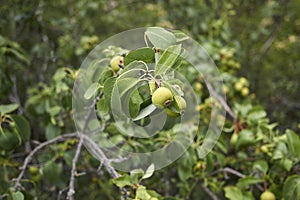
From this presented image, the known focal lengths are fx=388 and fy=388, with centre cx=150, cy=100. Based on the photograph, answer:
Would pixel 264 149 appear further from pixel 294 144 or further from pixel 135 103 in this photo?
pixel 135 103

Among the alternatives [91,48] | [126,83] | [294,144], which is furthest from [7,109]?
[294,144]

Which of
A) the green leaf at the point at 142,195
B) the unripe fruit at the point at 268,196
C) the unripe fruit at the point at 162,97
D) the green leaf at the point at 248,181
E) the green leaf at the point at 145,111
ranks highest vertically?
the unripe fruit at the point at 162,97

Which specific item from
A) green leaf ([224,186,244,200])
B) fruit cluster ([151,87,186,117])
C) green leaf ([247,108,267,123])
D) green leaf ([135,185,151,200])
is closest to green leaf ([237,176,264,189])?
green leaf ([224,186,244,200])

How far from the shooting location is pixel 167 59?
2.68 ft

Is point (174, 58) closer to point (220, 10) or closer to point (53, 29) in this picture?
point (53, 29)

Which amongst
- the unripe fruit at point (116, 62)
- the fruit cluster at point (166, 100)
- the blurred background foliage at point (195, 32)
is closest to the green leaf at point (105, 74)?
the unripe fruit at point (116, 62)

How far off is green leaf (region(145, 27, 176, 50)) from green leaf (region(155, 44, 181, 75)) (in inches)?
2.2

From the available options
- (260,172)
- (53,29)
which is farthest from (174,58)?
(53,29)

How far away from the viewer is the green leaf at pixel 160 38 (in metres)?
0.86

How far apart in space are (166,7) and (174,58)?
1.87 meters

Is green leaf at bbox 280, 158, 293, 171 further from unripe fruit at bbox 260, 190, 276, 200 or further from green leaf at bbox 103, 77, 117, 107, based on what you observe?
green leaf at bbox 103, 77, 117, 107

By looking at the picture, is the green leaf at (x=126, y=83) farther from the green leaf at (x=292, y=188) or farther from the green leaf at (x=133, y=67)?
the green leaf at (x=292, y=188)

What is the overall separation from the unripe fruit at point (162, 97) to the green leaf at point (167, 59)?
0.06 m

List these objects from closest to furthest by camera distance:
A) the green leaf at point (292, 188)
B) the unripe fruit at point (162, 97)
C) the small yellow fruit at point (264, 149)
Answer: the unripe fruit at point (162, 97) → the green leaf at point (292, 188) → the small yellow fruit at point (264, 149)
